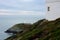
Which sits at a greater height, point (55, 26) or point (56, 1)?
point (56, 1)

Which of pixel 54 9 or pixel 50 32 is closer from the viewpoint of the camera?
pixel 50 32

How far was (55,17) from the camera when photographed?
1742 inches

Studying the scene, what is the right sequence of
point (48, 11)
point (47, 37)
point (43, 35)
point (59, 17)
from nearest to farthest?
point (47, 37)
point (43, 35)
point (59, 17)
point (48, 11)

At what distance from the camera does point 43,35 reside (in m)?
37.0

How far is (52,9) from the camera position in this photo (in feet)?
147

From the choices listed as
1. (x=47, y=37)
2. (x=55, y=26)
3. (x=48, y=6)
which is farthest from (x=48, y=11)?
(x=47, y=37)

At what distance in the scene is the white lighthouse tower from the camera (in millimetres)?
44016

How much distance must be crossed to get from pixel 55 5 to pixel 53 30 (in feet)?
29.5

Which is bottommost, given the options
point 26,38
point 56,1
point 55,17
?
point 26,38

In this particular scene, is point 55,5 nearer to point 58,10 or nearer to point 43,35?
point 58,10

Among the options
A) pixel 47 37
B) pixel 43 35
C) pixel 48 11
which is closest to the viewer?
pixel 47 37

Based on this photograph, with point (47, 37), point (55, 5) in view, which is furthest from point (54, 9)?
point (47, 37)

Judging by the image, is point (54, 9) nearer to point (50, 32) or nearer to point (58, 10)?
point (58, 10)

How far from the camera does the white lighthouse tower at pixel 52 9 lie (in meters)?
44.0
